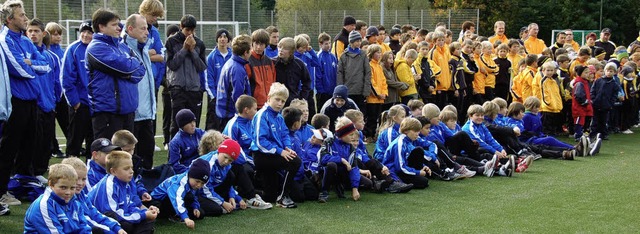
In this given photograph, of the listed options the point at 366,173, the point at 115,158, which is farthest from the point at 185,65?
the point at 115,158

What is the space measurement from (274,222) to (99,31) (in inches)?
90.3

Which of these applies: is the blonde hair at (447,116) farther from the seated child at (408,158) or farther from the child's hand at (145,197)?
the child's hand at (145,197)

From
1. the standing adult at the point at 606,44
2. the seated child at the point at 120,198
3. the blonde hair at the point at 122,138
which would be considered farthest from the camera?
the standing adult at the point at 606,44

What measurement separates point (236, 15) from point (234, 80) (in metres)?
22.9

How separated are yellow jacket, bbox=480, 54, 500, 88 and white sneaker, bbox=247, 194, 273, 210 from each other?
24.8 feet

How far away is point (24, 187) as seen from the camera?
25.0ft

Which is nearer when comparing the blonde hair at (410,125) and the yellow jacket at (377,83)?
the blonde hair at (410,125)

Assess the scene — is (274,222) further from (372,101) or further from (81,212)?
(372,101)

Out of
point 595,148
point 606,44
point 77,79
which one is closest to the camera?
point 77,79

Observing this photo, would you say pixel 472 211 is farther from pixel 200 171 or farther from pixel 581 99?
pixel 581 99

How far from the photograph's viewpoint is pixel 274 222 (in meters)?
7.04

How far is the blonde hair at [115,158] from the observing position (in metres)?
6.11

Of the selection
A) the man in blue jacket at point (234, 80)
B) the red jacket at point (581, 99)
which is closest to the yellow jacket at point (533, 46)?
the red jacket at point (581, 99)

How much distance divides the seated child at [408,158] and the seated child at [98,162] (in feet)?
11.6
